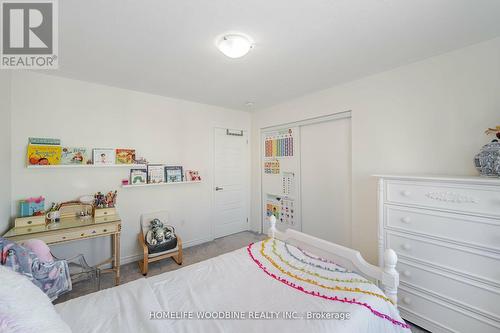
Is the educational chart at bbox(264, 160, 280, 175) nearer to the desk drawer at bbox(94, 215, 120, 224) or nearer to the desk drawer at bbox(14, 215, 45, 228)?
the desk drawer at bbox(94, 215, 120, 224)

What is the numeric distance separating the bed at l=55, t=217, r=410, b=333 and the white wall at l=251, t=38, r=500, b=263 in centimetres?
126

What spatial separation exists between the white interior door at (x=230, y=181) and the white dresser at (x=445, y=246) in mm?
2603

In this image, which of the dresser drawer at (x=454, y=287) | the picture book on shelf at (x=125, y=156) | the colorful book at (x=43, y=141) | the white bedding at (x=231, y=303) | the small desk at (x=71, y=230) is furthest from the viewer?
the picture book on shelf at (x=125, y=156)

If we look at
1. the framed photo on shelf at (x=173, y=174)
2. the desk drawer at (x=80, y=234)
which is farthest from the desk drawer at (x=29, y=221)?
the framed photo on shelf at (x=173, y=174)

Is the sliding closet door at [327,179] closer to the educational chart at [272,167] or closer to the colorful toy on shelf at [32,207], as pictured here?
the educational chart at [272,167]

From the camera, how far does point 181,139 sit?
3381 millimetres

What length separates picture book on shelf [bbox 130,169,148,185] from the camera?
291 cm

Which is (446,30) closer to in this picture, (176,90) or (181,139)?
(176,90)

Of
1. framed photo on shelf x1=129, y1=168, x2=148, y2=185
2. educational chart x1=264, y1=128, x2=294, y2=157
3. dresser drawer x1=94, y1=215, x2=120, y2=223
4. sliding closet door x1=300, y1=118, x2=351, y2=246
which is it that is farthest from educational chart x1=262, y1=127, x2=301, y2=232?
dresser drawer x1=94, y1=215, x2=120, y2=223

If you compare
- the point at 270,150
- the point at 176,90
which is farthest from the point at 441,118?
the point at 176,90

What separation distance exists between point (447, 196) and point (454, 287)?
27.6 inches

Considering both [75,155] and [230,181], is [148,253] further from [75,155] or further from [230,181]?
[230,181]

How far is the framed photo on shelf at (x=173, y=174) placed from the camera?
10.5 ft

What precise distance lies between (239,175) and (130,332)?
3.20 meters
